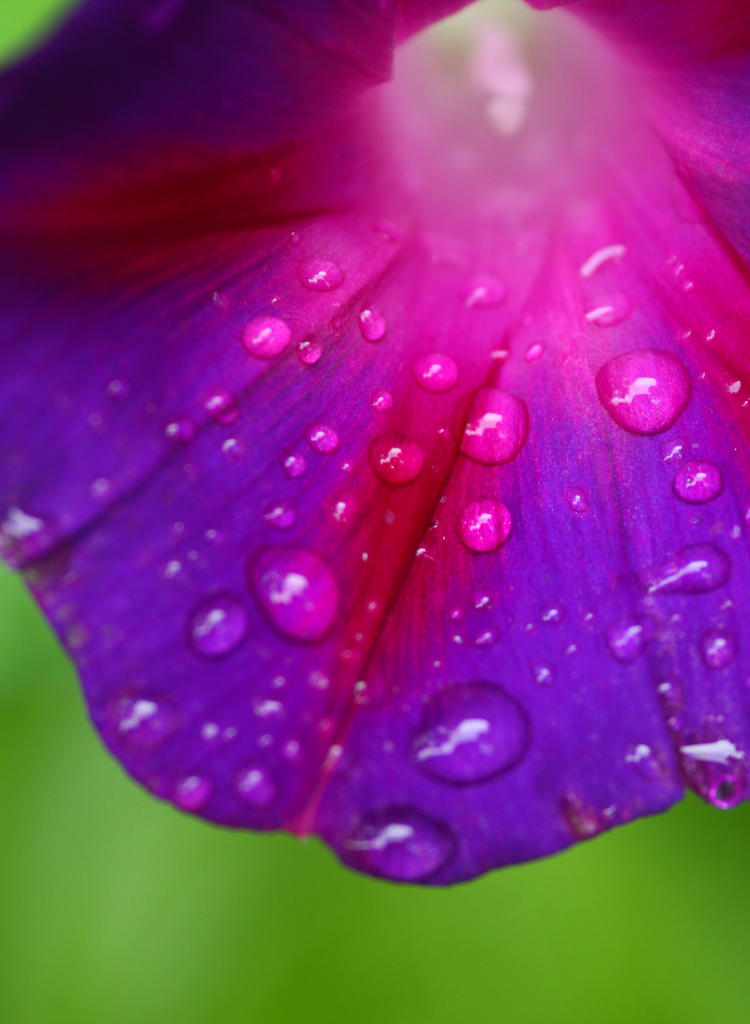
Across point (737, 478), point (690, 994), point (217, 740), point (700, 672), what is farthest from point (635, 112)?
point (690, 994)

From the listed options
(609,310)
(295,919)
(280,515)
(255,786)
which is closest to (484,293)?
(609,310)

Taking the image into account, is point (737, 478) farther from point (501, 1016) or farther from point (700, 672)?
point (501, 1016)

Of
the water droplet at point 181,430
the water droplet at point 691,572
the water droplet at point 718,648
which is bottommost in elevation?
the water droplet at point 718,648

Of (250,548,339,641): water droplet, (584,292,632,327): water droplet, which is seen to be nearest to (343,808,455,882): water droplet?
(250,548,339,641): water droplet

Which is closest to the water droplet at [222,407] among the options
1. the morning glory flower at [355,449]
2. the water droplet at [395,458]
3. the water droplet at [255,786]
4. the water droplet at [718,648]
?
the morning glory flower at [355,449]

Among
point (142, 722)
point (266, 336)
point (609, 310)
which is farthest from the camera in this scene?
point (609, 310)

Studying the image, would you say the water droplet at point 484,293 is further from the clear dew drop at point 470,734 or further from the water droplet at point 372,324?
the clear dew drop at point 470,734

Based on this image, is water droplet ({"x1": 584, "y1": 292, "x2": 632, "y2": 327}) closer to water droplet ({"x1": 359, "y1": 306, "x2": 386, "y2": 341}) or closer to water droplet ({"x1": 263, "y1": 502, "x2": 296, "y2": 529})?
water droplet ({"x1": 359, "y1": 306, "x2": 386, "y2": 341})

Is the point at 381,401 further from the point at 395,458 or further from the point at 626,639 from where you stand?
the point at 626,639
